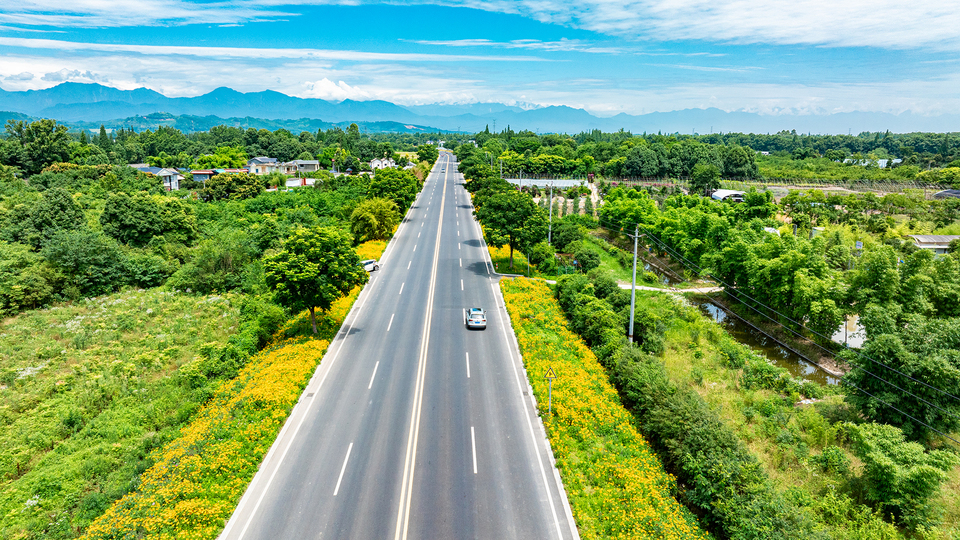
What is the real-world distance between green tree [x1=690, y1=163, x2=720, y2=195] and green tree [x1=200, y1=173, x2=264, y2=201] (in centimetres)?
8808

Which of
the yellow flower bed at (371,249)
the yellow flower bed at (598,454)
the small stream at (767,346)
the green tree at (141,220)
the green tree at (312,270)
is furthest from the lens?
the green tree at (141,220)

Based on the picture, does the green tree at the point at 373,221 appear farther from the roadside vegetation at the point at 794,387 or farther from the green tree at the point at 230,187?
the green tree at the point at 230,187

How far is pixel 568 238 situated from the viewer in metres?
52.1

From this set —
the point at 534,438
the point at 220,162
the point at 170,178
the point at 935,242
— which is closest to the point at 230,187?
the point at 170,178

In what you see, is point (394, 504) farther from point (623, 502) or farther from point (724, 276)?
point (724, 276)

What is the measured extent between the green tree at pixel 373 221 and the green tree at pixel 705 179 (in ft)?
235

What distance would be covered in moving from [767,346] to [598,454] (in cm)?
2395

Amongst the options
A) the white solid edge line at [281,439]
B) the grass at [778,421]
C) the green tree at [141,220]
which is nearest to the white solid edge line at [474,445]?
the white solid edge line at [281,439]

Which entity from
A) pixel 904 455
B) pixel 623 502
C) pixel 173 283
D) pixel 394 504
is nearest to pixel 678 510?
pixel 623 502

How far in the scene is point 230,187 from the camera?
3216 inches

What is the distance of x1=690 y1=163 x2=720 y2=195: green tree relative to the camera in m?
97.7

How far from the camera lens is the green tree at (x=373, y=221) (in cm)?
5369

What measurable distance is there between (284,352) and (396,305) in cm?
1044

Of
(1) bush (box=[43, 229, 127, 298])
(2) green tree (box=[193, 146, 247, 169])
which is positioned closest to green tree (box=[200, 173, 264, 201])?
(2) green tree (box=[193, 146, 247, 169])
